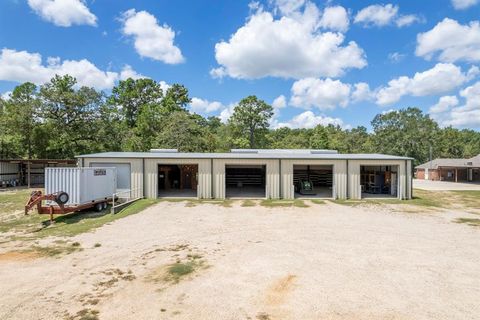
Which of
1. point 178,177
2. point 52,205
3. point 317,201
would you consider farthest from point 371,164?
point 52,205

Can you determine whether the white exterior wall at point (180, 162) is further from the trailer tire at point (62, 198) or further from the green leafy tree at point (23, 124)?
the green leafy tree at point (23, 124)

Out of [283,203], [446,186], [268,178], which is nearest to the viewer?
[283,203]

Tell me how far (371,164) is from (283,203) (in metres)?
7.40

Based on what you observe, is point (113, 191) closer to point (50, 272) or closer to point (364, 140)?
point (50, 272)

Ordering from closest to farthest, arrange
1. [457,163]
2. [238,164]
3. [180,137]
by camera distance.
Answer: [238,164]
[180,137]
[457,163]

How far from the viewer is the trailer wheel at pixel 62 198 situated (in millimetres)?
13403

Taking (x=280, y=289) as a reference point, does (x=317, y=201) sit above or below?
above

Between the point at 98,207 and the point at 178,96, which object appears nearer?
the point at 98,207

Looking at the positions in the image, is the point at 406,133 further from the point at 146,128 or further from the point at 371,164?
the point at 146,128

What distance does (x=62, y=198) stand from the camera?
13570 mm

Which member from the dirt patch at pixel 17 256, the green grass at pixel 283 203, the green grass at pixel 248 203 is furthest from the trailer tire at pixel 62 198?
→ the green grass at pixel 283 203

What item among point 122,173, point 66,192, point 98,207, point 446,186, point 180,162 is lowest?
point 446,186

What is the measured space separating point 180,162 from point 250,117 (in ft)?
126

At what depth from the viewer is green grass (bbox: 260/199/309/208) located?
57.8 ft
